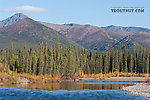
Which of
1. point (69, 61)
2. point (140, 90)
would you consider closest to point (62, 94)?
point (140, 90)

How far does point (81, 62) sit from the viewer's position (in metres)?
134

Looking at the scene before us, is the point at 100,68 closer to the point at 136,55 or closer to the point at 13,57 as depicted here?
the point at 136,55

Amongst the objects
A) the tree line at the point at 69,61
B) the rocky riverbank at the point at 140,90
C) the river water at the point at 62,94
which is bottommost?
the river water at the point at 62,94

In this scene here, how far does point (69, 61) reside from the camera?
119750mm

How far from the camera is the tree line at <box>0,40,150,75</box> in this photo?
111562 mm

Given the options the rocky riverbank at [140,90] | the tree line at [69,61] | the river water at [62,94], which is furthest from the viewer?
the tree line at [69,61]

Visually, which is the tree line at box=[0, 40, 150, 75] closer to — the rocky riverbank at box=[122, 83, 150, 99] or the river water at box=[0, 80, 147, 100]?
the river water at box=[0, 80, 147, 100]

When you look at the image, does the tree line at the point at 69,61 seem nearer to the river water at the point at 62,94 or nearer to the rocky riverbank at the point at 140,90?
the river water at the point at 62,94

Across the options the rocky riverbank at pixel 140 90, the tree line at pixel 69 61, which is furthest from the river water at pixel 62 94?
the tree line at pixel 69 61

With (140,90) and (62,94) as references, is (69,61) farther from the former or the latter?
(62,94)

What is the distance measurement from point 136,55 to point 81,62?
2929 cm

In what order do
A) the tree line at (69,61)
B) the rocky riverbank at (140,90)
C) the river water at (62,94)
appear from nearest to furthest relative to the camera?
the river water at (62,94)
the rocky riverbank at (140,90)
the tree line at (69,61)

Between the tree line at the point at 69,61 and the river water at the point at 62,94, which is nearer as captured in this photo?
the river water at the point at 62,94

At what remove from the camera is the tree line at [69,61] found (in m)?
112
